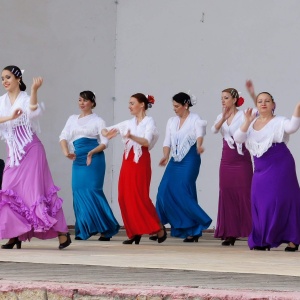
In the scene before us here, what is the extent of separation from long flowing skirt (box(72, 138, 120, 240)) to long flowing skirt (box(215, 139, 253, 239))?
1.19m

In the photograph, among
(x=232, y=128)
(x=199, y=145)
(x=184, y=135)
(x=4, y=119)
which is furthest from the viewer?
(x=184, y=135)

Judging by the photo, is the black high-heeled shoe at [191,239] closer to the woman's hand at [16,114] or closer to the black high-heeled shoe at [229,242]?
the black high-heeled shoe at [229,242]

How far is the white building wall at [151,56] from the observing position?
13672 millimetres

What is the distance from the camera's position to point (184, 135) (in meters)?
11.7

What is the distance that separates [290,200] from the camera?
9586 millimetres

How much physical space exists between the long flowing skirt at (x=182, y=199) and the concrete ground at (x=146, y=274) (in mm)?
2505

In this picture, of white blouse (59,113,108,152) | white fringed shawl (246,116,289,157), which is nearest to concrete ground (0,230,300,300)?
white fringed shawl (246,116,289,157)

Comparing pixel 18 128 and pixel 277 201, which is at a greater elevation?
pixel 18 128

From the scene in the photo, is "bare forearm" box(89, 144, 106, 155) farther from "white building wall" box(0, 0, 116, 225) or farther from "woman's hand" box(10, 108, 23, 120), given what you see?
"woman's hand" box(10, 108, 23, 120)

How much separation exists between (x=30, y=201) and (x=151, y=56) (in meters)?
6.33

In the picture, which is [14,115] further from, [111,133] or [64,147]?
[64,147]

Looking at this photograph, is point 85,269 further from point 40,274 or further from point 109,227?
point 109,227

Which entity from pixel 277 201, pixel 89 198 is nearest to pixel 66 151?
pixel 89 198

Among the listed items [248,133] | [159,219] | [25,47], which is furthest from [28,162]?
[25,47]
